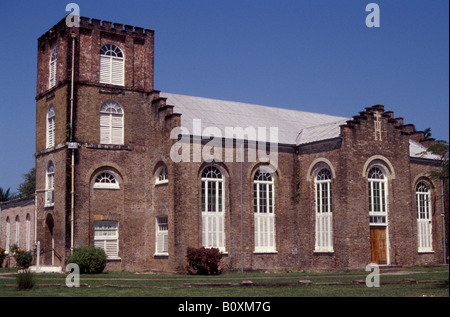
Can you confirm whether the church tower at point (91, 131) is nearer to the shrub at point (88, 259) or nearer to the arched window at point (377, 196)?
the shrub at point (88, 259)

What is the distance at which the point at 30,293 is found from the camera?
730 inches

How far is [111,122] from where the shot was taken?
3369cm

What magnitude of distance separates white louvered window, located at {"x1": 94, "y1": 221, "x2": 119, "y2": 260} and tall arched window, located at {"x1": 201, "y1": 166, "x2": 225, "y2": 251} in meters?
4.92

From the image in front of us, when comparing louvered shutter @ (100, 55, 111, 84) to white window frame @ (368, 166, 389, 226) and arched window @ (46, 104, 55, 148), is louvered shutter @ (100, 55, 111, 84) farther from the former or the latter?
white window frame @ (368, 166, 389, 226)

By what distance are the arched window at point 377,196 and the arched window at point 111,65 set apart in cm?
1529

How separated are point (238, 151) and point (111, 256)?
9057mm

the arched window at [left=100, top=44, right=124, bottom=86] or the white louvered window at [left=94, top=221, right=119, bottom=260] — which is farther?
the arched window at [left=100, top=44, right=124, bottom=86]

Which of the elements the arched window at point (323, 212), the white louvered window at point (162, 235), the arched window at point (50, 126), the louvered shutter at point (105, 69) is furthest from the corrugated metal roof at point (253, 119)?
the arched window at point (50, 126)

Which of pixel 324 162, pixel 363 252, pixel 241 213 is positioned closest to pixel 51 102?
pixel 241 213

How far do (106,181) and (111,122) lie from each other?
3338 millimetres

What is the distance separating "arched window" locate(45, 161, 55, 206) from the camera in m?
33.6

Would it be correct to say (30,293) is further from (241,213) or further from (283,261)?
(283,261)

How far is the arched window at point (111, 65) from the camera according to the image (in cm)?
3388

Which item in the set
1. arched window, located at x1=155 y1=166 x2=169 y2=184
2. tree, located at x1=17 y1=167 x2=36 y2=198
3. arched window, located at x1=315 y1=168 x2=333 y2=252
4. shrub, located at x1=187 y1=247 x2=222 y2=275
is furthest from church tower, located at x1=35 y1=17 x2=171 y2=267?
tree, located at x1=17 y1=167 x2=36 y2=198
